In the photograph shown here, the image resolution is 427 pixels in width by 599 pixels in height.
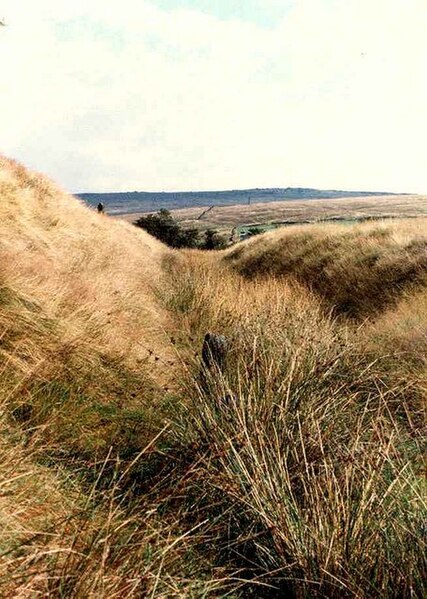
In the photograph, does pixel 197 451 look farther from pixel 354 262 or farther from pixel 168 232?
pixel 168 232

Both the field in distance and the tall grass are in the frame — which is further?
the field in distance

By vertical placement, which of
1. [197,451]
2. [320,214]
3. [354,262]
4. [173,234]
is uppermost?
[197,451]

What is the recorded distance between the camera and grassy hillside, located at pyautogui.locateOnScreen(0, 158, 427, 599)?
7.18 ft

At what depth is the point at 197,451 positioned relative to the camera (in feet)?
10.2

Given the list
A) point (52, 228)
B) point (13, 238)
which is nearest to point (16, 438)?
point (13, 238)

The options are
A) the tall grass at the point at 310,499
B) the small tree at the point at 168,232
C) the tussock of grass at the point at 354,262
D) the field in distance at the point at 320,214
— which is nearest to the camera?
the tall grass at the point at 310,499

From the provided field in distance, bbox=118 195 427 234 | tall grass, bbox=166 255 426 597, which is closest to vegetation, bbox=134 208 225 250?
field in distance, bbox=118 195 427 234

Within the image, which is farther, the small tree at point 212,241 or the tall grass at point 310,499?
the small tree at point 212,241

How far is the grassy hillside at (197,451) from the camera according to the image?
219 centimetres

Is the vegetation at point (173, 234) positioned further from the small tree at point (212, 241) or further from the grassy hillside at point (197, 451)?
the grassy hillside at point (197, 451)

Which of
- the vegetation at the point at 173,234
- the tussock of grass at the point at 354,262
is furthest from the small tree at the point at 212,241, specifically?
the tussock of grass at the point at 354,262

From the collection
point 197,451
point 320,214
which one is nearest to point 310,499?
point 197,451

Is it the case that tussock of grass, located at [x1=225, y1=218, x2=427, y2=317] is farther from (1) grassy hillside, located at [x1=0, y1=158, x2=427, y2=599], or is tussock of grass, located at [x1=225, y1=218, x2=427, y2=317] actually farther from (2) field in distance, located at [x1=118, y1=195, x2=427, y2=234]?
(2) field in distance, located at [x1=118, y1=195, x2=427, y2=234]

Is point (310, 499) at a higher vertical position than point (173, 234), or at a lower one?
higher
